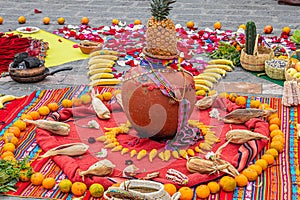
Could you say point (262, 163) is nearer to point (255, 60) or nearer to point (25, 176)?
point (25, 176)

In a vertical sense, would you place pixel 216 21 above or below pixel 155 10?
below

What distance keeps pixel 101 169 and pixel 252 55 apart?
9.46ft

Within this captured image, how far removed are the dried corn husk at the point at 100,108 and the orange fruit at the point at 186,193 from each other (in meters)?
1.35

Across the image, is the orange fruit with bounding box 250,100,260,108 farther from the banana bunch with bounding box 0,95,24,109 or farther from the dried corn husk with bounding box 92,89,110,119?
the banana bunch with bounding box 0,95,24,109

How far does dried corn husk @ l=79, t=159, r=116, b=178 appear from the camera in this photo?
4.31m

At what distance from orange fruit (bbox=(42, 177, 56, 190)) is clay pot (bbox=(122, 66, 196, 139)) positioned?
0.86 metres

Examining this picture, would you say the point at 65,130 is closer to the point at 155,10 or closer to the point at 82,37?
the point at 155,10

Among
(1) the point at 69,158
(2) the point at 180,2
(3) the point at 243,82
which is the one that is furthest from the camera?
(2) the point at 180,2

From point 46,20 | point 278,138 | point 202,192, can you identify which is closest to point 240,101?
point 278,138

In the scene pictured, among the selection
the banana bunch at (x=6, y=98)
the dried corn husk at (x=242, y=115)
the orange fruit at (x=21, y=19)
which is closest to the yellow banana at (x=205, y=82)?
the dried corn husk at (x=242, y=115)

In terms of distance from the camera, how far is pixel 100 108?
532 centimetres

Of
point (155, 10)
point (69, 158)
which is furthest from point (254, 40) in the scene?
point (69, 158)

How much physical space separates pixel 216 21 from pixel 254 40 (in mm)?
2125

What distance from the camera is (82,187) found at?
419 centimetres
